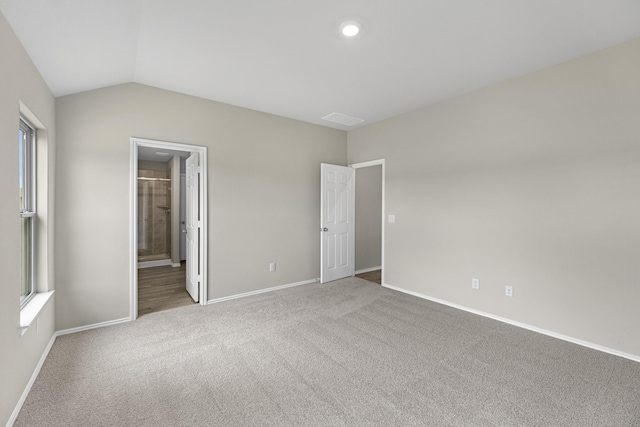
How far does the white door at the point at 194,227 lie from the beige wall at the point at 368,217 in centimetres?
285

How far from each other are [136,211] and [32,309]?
123 cm

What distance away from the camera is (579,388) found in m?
2.04

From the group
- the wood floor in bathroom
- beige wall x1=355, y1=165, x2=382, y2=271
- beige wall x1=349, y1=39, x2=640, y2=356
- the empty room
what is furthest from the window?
beige wall x1=355, y1=165, x2=382, y2=271

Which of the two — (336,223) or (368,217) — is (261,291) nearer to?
(336,223)

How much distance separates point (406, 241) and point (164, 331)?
10.6ft

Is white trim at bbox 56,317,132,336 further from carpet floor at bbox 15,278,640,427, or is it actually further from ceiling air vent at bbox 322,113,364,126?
ceiling air vent at bbox 322,113,364,126

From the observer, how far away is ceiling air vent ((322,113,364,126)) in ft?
14.1

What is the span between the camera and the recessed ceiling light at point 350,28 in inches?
84.7

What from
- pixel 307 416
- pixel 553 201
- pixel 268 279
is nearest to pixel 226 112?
pixel 268 279

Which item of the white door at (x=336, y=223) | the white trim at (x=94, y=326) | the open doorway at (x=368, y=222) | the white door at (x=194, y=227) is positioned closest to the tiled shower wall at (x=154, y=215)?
the white door at (x=194, y=227)

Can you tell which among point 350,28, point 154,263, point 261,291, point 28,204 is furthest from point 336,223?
point 154,263

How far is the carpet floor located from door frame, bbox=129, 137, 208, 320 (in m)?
0.41

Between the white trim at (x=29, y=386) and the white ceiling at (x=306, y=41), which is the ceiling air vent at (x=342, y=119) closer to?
the white ceiling at (x=306, y=41)

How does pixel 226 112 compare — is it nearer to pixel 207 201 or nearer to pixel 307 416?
pixel 207 201
